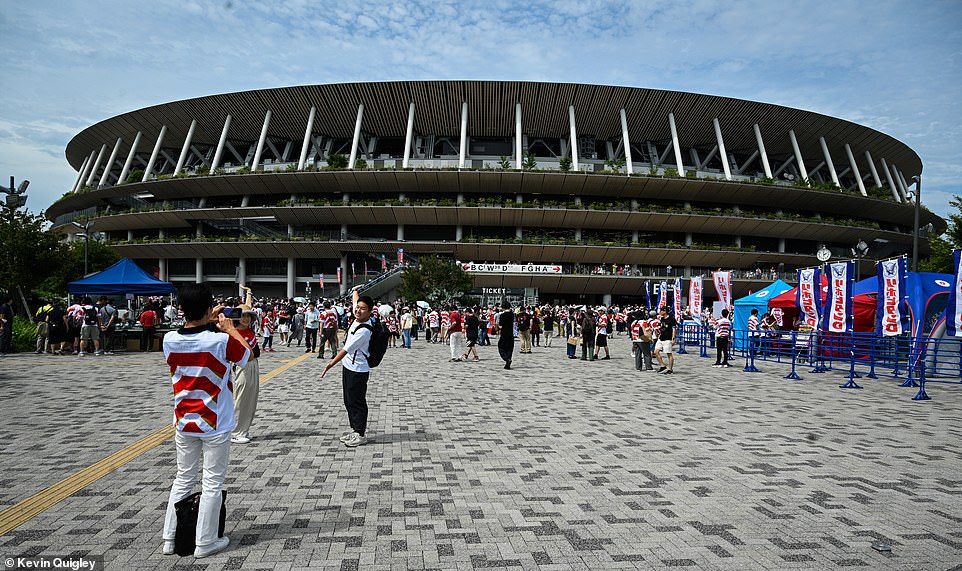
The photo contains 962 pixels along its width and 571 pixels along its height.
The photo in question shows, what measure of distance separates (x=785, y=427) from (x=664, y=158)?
5369cm

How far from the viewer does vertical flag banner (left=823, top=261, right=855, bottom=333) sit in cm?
1578

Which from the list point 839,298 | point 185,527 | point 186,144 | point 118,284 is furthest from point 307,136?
point 185,527

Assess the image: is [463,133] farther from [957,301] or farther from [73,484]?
[73,484]

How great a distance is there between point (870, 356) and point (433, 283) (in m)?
28.9

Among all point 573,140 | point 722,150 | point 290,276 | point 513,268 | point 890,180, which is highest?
point 573,140

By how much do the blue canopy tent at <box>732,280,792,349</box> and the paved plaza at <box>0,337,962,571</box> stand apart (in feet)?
46.9

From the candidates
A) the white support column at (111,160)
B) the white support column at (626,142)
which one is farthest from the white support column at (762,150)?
the white support column at (111,160)

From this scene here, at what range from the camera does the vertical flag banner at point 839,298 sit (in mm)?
15784

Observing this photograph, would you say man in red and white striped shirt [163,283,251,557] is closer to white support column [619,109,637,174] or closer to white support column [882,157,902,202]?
white support column [619,109,637,174]

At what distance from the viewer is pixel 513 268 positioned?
51938mm

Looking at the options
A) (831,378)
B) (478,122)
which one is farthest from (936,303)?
(478,122)

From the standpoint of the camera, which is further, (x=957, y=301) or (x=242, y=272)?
(x=242, y=272)

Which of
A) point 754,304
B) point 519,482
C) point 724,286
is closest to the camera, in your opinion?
point 519,482

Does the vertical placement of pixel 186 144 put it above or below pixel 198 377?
above
